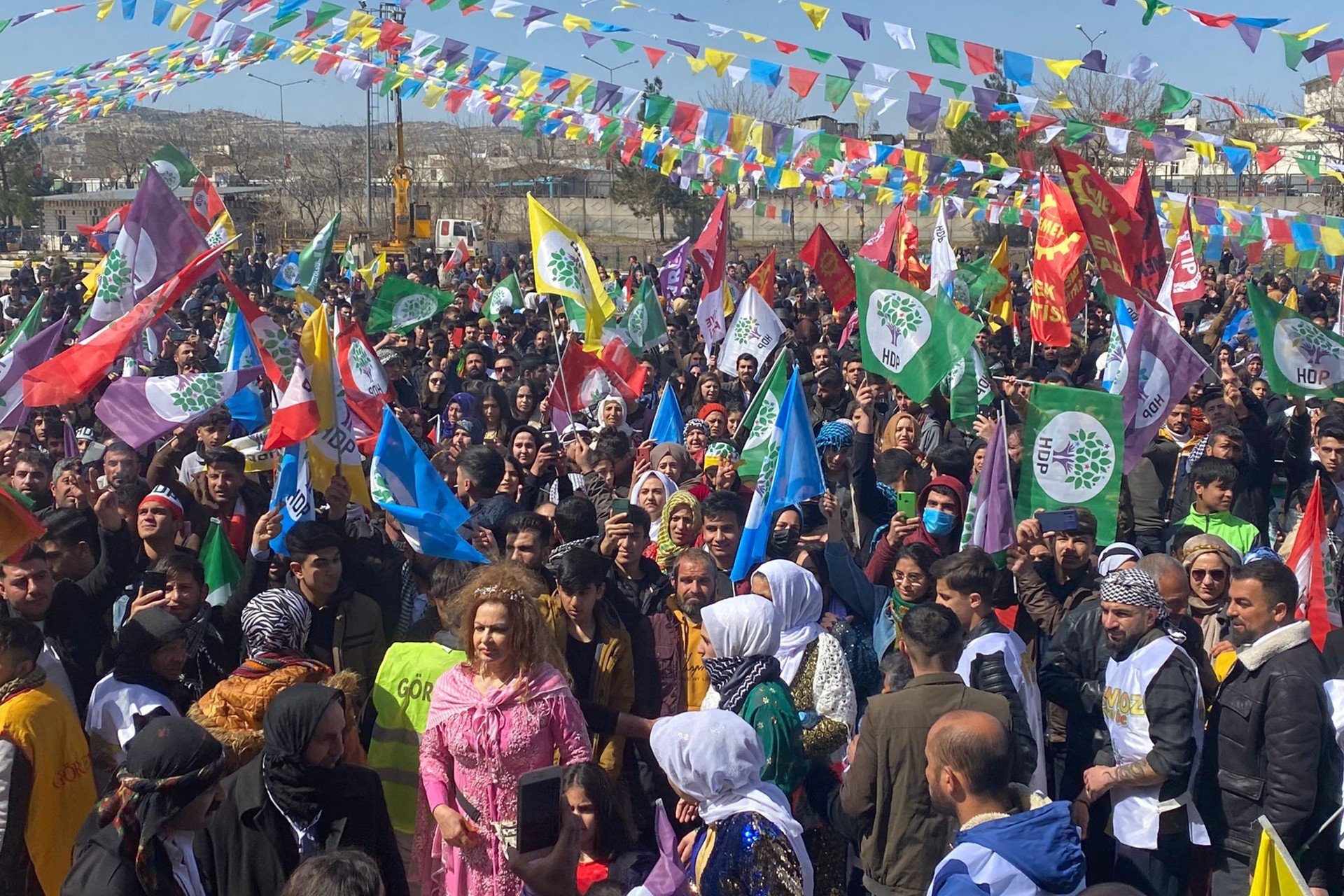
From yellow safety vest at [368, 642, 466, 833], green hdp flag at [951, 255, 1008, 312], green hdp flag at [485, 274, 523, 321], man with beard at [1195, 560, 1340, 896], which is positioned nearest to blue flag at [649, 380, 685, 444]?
yellow safety vest at [368, 642, 466, 833]

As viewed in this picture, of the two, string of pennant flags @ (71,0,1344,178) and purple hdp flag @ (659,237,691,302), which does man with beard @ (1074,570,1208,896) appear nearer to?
string of pennant flags @ (71,0,1344,178)

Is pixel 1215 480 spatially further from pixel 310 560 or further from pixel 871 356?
pixel 310 560

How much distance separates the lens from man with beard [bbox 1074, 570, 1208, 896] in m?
4.32

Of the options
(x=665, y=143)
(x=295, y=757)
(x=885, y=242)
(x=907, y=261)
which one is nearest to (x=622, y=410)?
(x=295, y=757)

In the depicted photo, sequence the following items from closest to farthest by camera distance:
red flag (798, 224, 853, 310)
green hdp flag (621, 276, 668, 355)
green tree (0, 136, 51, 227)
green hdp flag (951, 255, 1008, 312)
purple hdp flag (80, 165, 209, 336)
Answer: purple hdp flag (80, 165, 209, 336) → green hdp flag (621, 276, 668, 355) → red flag (798, 224, 853, 310) → green hdp flag (951, 255, 1008, 312) → green tree (0, 136, 51, 227)

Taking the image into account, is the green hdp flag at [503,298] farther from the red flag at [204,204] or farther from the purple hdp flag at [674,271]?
the red flag at [204,204]

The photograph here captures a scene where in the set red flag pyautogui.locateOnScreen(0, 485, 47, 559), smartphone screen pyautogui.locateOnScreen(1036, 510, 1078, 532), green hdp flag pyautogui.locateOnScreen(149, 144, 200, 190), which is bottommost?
smartphone screen pyautogui.locateOnScreen(1036, 510, 1078, 532)

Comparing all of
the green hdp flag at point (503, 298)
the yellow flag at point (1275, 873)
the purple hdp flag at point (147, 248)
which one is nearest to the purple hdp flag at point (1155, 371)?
the yellow flag at point (1275, 873)

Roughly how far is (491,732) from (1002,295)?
1407 cm

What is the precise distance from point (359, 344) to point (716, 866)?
736cm

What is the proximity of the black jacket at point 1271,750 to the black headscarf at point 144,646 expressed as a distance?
3.42m

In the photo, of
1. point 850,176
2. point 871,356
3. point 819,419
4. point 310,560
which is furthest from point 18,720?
point 850,176

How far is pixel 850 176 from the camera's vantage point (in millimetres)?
19625

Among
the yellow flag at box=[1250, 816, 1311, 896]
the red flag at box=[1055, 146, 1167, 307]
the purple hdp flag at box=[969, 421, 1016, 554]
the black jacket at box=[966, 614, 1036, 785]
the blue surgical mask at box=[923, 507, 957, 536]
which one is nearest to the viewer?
the yellow flag at box=[1250, 816, 1311, 896]
